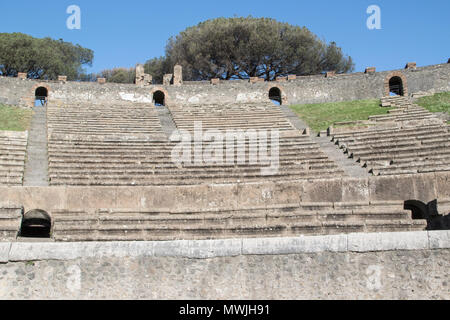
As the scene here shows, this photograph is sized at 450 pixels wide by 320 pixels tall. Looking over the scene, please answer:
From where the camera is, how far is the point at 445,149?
1582 cm

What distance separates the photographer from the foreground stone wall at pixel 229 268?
680 centimetres

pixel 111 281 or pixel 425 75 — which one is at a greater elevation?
pixel 425 75

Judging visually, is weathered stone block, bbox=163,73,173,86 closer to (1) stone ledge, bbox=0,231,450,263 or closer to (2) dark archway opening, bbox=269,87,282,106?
(2) dark archway opening, bbox=269,87,282,106

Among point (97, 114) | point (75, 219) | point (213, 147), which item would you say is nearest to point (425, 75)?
A: point (213, 147)

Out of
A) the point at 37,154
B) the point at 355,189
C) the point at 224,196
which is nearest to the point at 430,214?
the point at 355,189

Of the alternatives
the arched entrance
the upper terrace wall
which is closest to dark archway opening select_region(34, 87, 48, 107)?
the upper terrace wall

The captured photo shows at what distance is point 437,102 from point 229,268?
20480mm

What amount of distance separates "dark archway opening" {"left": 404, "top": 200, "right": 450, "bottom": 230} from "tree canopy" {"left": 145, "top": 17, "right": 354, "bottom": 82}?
23.7m

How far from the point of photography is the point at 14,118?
2352 centimetres

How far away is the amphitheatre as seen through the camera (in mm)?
6922

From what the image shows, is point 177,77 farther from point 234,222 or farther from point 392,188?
point 234,222

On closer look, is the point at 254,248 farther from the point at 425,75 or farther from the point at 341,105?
the point at 425,75

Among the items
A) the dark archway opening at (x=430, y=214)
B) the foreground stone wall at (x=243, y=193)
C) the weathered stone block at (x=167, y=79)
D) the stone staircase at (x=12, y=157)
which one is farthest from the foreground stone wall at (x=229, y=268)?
the weathered stone block at (x=167, y=79)

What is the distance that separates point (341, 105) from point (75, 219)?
19.3 metres
